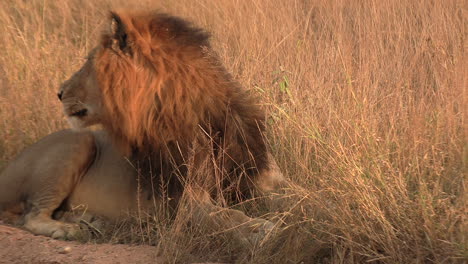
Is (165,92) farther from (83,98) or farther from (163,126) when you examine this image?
(83,98)

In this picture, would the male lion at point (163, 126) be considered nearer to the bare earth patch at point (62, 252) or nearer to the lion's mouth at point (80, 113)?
the lion's mouth at point (80, 113)

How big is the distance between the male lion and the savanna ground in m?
0.21

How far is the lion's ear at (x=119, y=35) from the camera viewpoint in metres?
3.67

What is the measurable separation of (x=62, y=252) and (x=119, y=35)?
3.62 ft

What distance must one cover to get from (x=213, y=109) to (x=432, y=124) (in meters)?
1.20

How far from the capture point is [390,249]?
Answer: 3.10 metres

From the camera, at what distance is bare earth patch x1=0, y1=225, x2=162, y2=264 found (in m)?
3.41

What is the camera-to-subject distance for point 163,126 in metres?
3.76

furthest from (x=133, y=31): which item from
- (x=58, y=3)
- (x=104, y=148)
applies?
(x=58, y=3)

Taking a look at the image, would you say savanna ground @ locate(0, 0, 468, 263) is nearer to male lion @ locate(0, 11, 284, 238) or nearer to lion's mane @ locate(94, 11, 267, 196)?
male lion @ locate(0, 11, 284, 238)

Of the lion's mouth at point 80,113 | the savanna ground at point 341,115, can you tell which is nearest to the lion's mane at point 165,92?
the lion's mouth at point 80,113

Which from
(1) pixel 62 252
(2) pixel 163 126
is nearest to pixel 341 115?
(2) pixel 163 126

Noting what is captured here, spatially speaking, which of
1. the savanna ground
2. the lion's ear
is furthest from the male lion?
the savanna ground

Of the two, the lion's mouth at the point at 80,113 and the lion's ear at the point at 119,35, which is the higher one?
the lion's ear at the point at 119,35
